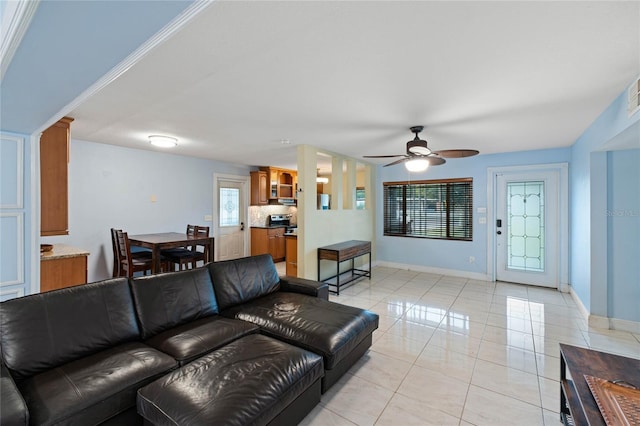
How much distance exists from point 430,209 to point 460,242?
0.87 meters

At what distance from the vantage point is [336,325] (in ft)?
7.34

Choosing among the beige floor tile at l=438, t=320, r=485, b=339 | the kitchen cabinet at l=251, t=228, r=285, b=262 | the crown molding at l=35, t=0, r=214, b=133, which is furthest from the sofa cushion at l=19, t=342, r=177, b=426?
the kitchen cabinet at l=251, t=228, r=285, b=262

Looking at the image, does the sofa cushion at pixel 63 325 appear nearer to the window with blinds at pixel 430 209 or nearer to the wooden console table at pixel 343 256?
the wooden console table at pixel 343 256

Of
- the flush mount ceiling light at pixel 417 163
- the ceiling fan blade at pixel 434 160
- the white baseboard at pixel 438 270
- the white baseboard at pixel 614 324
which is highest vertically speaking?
the ceiling fan blade at pixel 434 160

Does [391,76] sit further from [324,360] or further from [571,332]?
[571,332]

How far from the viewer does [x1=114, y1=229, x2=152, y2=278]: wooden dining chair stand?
13.0 feet

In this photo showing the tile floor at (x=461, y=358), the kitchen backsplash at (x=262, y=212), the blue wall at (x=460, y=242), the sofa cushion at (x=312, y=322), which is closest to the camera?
the tile floor at (x=461, y=358)

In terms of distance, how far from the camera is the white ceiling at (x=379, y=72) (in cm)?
147

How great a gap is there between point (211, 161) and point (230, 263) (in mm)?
3920

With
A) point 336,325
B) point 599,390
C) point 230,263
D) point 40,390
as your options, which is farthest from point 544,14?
point 40,390

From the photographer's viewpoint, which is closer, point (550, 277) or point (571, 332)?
point (571, 332)

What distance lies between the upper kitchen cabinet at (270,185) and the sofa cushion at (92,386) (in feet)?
17.2

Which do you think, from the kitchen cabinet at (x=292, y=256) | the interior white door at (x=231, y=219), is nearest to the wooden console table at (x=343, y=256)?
the kitchen cabinet at (x=292, y=256)

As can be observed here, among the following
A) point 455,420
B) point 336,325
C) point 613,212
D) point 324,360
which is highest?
point 613,212
